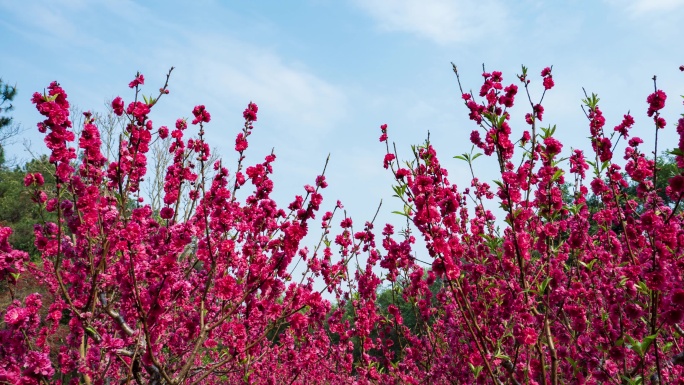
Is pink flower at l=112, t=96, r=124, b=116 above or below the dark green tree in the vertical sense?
below

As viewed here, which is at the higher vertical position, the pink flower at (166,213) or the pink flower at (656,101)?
the pink flower at (656,101)

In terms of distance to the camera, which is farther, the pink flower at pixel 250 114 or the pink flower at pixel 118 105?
the pink flower at pixel 250 114

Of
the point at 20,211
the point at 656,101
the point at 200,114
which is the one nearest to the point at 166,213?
the point at 200,114

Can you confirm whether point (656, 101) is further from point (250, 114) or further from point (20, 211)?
point (20, 211)

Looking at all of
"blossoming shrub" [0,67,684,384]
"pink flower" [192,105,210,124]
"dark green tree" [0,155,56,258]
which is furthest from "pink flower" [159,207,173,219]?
"dark green tree" [0,155,56,258]

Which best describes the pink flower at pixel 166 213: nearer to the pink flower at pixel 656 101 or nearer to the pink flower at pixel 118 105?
the pink flower at pixel 118 105

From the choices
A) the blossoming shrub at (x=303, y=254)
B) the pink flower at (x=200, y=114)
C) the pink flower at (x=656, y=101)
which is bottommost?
the blossoming shrub at (x=303, y=254)

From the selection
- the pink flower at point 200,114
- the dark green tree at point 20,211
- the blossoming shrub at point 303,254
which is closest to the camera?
the blossoming shrub at point 303,254

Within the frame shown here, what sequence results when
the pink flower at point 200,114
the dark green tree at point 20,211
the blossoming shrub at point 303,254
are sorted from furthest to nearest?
the dark green tree at point 20,211 < the pink flower at point 200,114 < the blossoming shrub at point 303,254

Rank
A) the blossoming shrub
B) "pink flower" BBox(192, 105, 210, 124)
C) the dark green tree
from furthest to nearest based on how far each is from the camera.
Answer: the dark green tree, "pink flower" BBox(192, 105, 210, 124), the blossoming shrub

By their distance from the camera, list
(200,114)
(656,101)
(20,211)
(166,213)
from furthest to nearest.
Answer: (20,211) < (200,114) < (166,213) < (656,101)

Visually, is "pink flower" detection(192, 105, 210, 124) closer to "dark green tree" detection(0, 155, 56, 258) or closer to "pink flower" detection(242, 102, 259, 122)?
"pink flower" detection(242, 102, 259, 122)

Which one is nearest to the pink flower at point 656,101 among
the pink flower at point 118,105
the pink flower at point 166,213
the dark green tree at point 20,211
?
the pink flower at point 166,213

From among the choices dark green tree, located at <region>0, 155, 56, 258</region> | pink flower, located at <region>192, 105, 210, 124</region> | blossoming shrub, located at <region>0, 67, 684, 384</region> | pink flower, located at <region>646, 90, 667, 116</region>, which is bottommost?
blossoming shrub, located at <region>0, 67, 684, 384</region>
